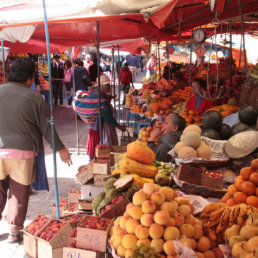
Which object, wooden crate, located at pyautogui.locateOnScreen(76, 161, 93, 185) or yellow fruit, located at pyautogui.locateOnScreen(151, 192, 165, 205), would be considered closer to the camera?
yellow fruit, located at pyautogui.locateOnScreen(151, 192, 165, 205)

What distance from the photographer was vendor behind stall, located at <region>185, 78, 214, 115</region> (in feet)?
18.6

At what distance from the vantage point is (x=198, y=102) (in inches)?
228

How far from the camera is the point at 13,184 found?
3578 mm

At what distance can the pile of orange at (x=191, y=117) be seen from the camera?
17.2ft

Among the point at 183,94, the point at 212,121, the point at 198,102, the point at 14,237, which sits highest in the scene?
the point at 183,94

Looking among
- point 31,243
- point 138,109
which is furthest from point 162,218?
point 138,109

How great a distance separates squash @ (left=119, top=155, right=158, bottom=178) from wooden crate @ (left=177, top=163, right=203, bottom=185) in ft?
1.20

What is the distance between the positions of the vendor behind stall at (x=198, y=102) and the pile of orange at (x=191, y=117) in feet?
0.76

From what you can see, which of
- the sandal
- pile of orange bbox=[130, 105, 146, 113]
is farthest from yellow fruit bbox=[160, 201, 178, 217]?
pile of orange bbox=[130, 105, 146, 113]

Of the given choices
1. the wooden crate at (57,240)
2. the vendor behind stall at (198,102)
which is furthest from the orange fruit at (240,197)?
the vendor behind stall at (198,102)

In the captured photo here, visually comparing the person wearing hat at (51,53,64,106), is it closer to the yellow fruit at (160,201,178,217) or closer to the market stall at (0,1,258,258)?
the market stall at (0,1,258,258)

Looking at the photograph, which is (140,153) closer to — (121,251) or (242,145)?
(242,145)

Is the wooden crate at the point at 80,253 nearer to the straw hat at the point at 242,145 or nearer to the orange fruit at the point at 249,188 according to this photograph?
the orange fruit at the point at 249,188

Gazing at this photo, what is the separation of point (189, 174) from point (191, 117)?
2.68m
